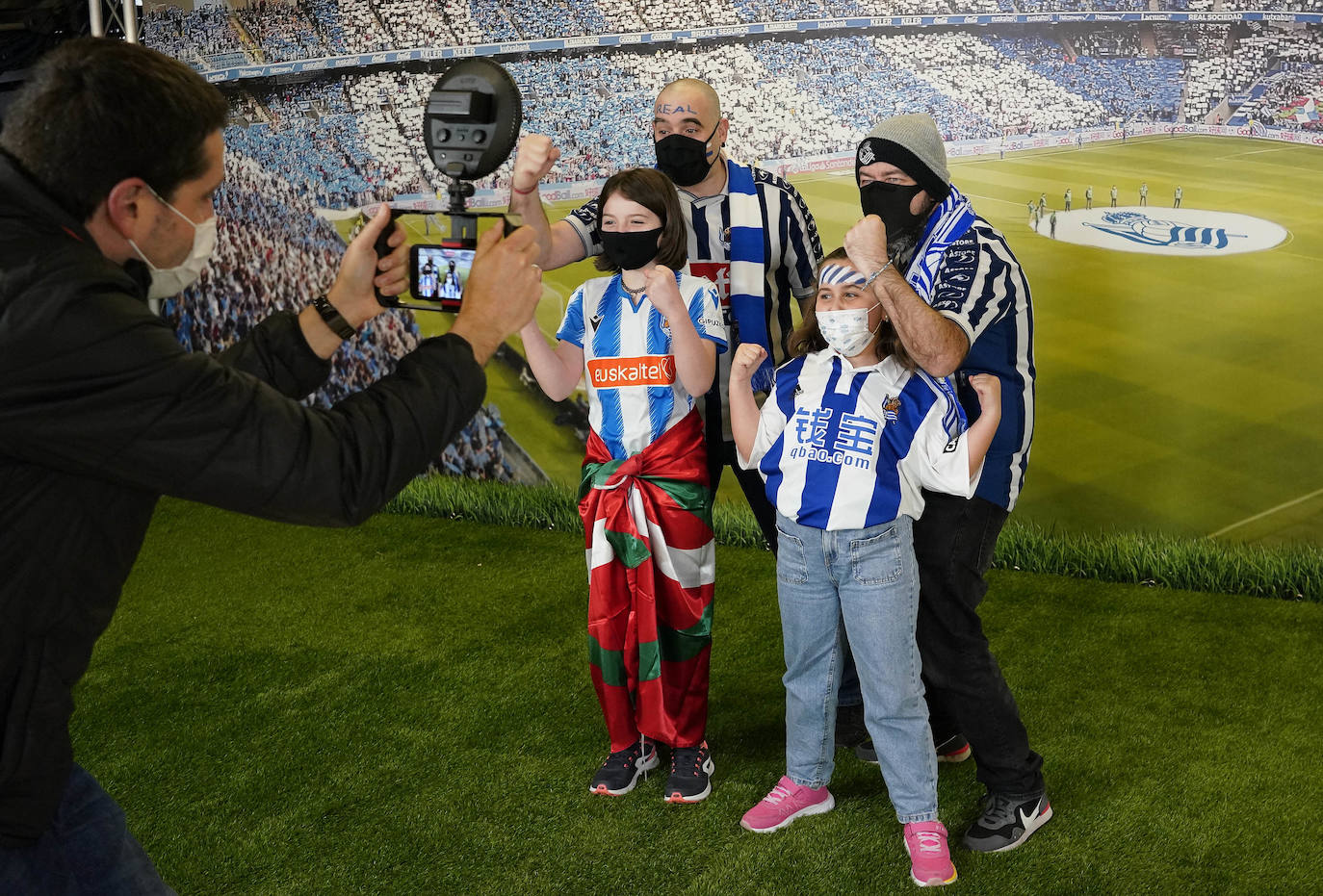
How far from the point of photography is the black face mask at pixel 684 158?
279 cm

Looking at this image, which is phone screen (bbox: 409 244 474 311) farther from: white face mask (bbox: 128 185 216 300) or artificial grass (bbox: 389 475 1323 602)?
artificial grass (bbox: 389 475 1323 602)

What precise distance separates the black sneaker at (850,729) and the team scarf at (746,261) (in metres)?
0.90

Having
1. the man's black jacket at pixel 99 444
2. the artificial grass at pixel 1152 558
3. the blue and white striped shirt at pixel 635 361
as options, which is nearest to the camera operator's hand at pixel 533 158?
the blue and white striped shirt at pixel 635 361

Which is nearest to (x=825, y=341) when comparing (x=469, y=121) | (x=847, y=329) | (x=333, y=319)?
(x=847, y=329)

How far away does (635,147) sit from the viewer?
213 inches

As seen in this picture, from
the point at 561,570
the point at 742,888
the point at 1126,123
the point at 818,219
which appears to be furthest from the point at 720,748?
the point at 1126,123

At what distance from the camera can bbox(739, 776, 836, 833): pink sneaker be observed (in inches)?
104

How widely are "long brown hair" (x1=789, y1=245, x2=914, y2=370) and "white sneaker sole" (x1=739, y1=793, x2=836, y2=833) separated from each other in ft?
3.45

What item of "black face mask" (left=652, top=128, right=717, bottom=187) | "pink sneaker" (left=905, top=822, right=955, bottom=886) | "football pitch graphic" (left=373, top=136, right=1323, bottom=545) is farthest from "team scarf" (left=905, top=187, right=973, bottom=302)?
"football pitch graphic" (left=373, top=136, right=1323, bottom=545)

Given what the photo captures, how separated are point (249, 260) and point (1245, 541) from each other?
4691 millimetres

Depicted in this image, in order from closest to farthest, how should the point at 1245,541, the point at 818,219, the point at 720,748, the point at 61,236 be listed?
the point at 61,236 → the point at 720,748 → the point at 1245,541 → the point at 818,219

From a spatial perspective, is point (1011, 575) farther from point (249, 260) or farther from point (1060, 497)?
point (249, 260)

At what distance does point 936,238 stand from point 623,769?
4.81 feet

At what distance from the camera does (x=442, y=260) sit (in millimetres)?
1482
